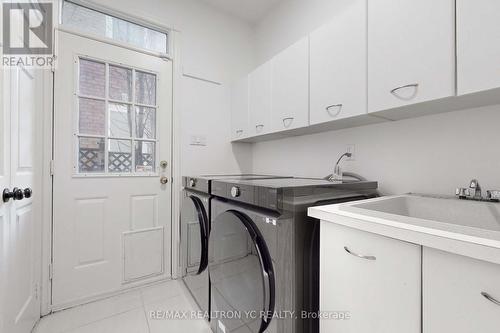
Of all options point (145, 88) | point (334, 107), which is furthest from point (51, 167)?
point (334, 107)

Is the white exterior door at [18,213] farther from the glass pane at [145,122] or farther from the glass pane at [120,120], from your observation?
the glass pane at [145,122]

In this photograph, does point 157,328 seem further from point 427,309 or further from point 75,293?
point 427,309

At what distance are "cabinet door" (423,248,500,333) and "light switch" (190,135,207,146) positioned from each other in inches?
80.4

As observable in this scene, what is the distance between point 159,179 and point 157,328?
1.17 m

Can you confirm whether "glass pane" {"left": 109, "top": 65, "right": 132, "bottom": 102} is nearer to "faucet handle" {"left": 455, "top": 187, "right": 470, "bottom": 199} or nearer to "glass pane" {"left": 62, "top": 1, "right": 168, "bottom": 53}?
"glass pane" {"left": 62, "top": 1, "right": 168, "bottom": 53}

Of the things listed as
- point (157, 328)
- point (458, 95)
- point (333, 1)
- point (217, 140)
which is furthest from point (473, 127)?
point (157, 328)

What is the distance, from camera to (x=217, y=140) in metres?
2.43

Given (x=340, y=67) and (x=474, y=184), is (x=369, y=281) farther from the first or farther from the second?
(x=340, y=67)

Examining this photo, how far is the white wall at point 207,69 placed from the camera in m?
2.21

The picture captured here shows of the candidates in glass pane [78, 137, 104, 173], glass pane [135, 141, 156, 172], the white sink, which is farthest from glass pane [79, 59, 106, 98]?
the white sink

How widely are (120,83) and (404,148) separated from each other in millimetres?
2253

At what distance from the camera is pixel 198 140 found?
2.31 m

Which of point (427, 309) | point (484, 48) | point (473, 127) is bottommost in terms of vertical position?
point (427, 309)

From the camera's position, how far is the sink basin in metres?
0.95
